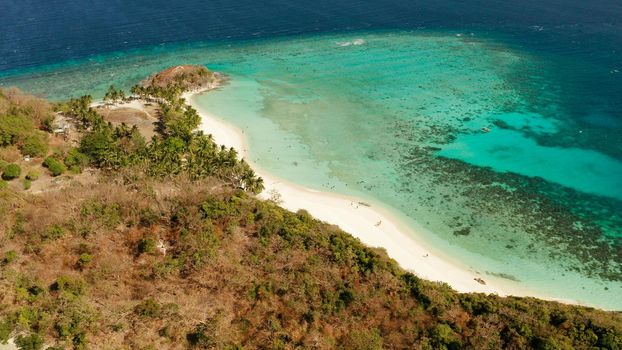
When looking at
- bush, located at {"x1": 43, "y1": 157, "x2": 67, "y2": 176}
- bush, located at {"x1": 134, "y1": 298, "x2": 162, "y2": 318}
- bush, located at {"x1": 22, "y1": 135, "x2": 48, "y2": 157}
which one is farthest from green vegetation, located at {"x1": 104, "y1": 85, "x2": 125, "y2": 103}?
bush, located at {"x1": 134, "y1": 298, "x2": 162, "y2": 318}

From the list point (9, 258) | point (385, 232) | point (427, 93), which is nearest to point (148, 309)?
point (9, 258)

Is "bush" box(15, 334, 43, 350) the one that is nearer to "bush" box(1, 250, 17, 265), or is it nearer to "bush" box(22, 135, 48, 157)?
"bush" box(1, 250, 17, 265)

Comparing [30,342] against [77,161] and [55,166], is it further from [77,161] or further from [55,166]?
[77,161]

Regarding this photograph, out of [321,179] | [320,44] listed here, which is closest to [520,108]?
[321,179]

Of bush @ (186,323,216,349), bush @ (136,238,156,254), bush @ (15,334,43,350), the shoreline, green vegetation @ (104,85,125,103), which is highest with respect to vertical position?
green vegetation @ (104,85,125,103)

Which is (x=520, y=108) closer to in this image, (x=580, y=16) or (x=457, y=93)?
(x=457, y=93)

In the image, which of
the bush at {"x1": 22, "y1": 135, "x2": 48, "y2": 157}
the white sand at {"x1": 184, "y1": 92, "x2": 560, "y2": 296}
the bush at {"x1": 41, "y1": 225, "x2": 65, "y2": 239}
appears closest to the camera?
the bush at {"x1": 41, "y1": 225, "x2": 65, "y2": 239}

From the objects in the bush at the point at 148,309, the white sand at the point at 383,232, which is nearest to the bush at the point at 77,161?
the white sand at the point at 383,232
